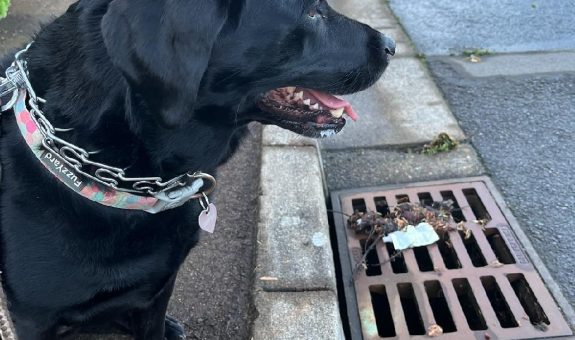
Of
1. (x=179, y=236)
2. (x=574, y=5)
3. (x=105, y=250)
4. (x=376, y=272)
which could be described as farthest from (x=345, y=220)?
(x=574, y=5)

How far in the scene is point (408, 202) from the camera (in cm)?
254

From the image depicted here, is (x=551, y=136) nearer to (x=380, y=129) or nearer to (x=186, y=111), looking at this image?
(x=380, y=129)

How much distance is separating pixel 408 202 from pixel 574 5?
120 inches

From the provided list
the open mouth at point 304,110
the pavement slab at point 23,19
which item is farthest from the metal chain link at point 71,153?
the pavement slab at point 23,19

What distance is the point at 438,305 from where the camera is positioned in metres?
2.20

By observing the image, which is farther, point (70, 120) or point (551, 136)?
point (551, 136)

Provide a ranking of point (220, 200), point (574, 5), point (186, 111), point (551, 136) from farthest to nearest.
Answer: point (574, 5) < point (551, 136) < point (220, 200) < point (186, 111)

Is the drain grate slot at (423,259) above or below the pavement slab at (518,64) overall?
above

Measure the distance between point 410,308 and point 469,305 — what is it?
219 millimetres

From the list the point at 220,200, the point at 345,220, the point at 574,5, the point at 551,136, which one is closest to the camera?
the point at 345,220

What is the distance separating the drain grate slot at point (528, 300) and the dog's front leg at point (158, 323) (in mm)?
1247

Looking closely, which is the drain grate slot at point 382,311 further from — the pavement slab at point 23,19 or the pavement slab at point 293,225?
the pavement slab at point 23,19

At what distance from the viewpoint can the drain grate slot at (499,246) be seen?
2.27 meters

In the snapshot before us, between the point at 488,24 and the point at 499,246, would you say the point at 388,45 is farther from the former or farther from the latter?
the point at 488,24
